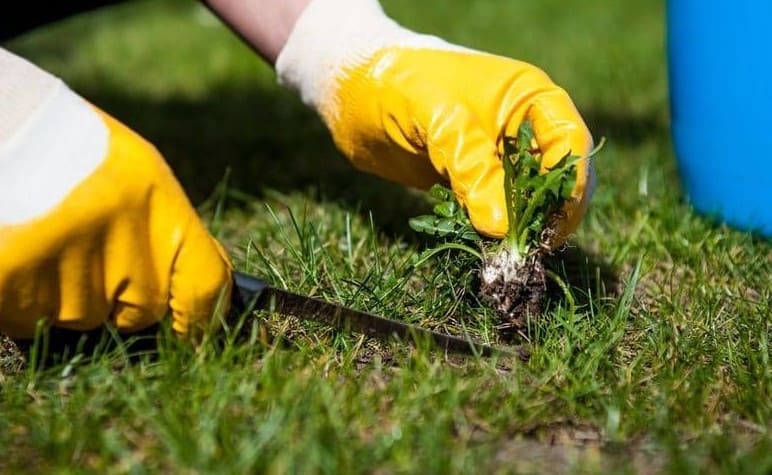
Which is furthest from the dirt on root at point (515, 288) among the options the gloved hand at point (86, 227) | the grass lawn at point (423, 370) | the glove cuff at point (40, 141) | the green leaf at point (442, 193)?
the glove cuff at point (40, 141)

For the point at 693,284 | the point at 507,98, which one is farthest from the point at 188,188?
the point at 693,284

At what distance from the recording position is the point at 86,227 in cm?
124

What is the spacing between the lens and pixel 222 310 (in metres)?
1.34

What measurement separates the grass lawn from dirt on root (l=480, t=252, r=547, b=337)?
3cm

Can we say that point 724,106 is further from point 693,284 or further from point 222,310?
point 222,310

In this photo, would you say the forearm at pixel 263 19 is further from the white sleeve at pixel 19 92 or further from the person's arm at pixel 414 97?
the white sleeve at pixel 19 92

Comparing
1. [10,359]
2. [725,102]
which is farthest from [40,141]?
[725,102]

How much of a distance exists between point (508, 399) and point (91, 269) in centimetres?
55

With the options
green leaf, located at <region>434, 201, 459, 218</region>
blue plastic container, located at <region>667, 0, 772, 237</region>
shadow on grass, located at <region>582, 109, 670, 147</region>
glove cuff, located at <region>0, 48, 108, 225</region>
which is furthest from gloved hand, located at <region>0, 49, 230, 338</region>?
shadow on grass, located at <region>582, 109, 670, 147</region>

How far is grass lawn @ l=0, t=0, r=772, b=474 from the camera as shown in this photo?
116cm

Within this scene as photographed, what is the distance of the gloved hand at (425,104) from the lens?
58.2 inches

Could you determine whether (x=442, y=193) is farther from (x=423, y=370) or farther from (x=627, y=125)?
(x=627, y=125)

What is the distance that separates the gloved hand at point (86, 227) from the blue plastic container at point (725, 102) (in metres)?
1.05

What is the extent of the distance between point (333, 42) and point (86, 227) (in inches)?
24.7
